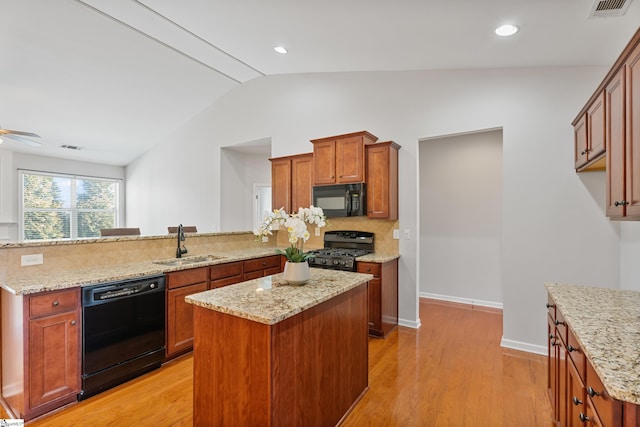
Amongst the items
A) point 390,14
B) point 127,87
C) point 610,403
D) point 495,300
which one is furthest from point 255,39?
point 495,300

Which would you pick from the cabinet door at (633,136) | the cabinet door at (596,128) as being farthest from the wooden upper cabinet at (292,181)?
the cabinet door at (633,136)

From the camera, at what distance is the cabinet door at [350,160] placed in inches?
153

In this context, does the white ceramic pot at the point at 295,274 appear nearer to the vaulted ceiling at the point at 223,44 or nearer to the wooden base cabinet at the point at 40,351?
the wooden base cabinet at the point at 40,351

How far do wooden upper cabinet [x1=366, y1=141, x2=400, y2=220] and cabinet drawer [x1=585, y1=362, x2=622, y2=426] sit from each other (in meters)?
2.72

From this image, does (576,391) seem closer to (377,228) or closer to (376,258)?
(376,258)

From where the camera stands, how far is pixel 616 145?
1.81 metres

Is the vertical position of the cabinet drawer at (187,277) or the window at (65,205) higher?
the window at (65,205)

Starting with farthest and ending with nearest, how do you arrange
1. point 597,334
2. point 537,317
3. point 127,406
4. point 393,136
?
point 393,136 → point 537,317 → point 127,406 → point 597,334

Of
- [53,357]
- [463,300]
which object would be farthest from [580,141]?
[53,357]

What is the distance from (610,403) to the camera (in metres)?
0.98

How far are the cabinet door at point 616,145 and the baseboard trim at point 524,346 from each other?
1905 millimetres

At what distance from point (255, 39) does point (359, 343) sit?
3240mm

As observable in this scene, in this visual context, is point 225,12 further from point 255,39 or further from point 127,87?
point 127,87

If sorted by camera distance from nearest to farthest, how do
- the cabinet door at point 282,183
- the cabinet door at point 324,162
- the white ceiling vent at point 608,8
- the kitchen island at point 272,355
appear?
the kitchen island at point 272,355, the white ceiling vent at point 608,8, the cabinet door at point 324,162, the cabinet door at point 282,183
